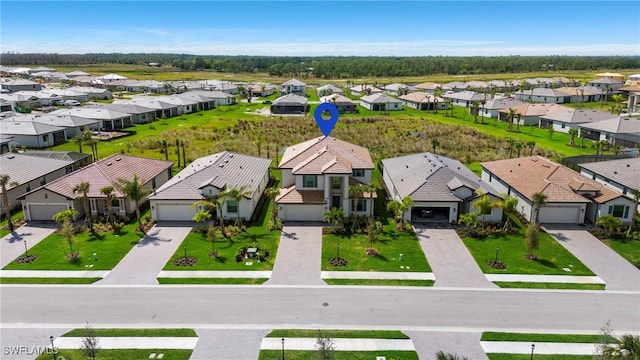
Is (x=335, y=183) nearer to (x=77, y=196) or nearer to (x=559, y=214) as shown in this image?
(x=559, y=214)

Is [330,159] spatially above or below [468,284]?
above

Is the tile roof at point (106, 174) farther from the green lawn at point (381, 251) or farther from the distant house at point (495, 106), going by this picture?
the distant house at point (495, 106)

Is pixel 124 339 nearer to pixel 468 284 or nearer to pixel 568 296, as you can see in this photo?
pixel 468 284

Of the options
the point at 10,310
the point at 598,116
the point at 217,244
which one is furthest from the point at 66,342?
the point at 598,116

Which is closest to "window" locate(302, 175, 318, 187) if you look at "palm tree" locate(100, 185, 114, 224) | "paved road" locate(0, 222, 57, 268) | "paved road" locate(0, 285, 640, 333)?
"paved road" locate(0, 285, 640, 333)

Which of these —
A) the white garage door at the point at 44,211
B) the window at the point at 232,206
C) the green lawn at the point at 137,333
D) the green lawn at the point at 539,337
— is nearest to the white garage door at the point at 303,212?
the window at the point at 232,206

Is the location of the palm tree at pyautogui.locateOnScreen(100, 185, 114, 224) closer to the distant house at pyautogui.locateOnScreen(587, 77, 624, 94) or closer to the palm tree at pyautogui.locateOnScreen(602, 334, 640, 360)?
the palm tree at pyautogui.locateOnScreen(602, 334, 640, 360)
